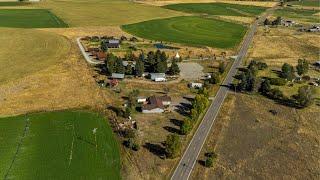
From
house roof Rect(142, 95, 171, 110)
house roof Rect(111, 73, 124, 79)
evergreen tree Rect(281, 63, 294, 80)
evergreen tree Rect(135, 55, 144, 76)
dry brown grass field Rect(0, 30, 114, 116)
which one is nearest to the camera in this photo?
house roof Rect(142, 95, 171, 110)

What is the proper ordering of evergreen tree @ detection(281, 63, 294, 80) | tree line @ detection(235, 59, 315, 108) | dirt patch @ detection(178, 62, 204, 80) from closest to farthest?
tree line @ detection(235, 59, 315, 108) < evergreen tree @ detection(281, 63, 294, 80) < dirt patch @ detection(178, 62, 204, 80)

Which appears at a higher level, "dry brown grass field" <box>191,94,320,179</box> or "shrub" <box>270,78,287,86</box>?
"shrub" <box>270,78,287,86</box>

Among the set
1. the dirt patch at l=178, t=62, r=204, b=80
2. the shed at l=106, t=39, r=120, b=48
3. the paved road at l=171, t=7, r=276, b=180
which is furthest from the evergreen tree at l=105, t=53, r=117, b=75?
the paved road at l=171, t=7, r=276, b=180

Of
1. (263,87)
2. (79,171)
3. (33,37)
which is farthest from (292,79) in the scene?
(33,37)

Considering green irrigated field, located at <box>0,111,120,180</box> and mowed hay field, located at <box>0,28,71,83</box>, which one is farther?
mowed hay field, located at <box>0,28,71,83</box>

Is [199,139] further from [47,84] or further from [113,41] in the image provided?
[113,41]

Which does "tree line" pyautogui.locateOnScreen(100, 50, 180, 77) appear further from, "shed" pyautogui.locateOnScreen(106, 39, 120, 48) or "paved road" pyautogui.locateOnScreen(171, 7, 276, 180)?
"shed" pyautogui.locateOnScreen(106, 39, 120, 48)

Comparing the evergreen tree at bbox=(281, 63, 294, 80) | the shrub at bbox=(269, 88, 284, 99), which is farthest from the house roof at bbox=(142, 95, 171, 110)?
the evergreen tree at bbox=(281, 63, 294, 80)

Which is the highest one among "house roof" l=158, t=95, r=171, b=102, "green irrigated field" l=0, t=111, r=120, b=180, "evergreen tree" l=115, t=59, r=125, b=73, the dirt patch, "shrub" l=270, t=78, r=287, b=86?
"evergreen tree" l=115, t=59, r=125, b=73

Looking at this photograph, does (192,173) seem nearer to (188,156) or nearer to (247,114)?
(188,156)
